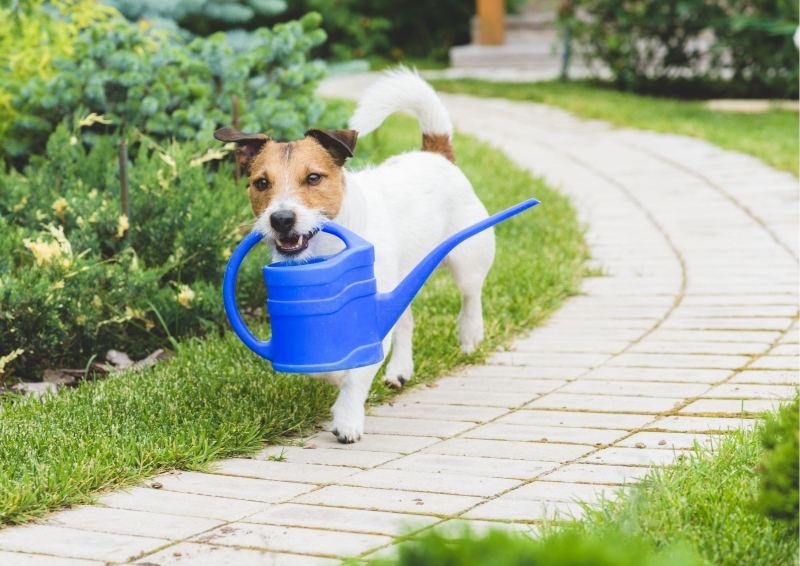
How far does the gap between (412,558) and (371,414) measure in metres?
2.61

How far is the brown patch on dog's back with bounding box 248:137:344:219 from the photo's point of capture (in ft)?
13.6

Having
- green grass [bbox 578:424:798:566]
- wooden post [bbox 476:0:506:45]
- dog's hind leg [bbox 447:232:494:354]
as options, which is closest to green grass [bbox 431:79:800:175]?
wooden post [bbox 476:0:506:45]

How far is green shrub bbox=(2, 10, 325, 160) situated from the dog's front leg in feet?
10.0

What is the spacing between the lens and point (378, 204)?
15.3 feet

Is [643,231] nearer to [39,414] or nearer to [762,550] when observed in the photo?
[39,414]

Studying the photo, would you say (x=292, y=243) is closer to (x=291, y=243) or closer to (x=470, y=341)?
(x=291, y=243)

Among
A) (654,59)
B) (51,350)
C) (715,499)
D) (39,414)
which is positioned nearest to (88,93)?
(51,350)

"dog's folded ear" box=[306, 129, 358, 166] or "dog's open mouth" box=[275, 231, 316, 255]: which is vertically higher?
"dog's folded ear" box=[306, 129, 358, 166]

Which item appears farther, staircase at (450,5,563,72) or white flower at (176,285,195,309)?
staircase at (450,5,563,72)

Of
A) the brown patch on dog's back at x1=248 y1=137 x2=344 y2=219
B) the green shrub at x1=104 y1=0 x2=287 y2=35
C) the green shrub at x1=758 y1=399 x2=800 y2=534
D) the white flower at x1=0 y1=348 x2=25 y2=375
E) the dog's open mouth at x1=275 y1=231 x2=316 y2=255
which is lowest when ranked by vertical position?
the white flower at x1=0 y1=348 x2=25 y2=375

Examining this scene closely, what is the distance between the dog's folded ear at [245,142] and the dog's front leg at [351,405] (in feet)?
2.80

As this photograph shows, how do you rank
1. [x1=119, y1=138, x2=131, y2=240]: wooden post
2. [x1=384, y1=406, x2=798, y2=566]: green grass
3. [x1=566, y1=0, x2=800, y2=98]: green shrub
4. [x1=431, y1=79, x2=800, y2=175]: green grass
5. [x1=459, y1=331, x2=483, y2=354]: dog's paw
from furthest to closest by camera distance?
[x1=566, y1=0, x2=800, y2=98]: green shrub, [x1=431, y1=79, x2=800, y2=175]: green grass, [x1=119, y1=138, x2=131, y2=240]: wooden post, [x1=459, y1=331, x2=483, y2=354]: dog's paw, [x1=384, y1=406, x2=798, y2=566]: green grass

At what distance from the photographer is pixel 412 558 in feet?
6.35

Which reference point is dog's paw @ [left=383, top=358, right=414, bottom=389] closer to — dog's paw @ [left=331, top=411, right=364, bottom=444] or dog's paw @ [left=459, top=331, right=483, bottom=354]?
dog's paw @ [left=459, top=331, right=483, bottom=354]
